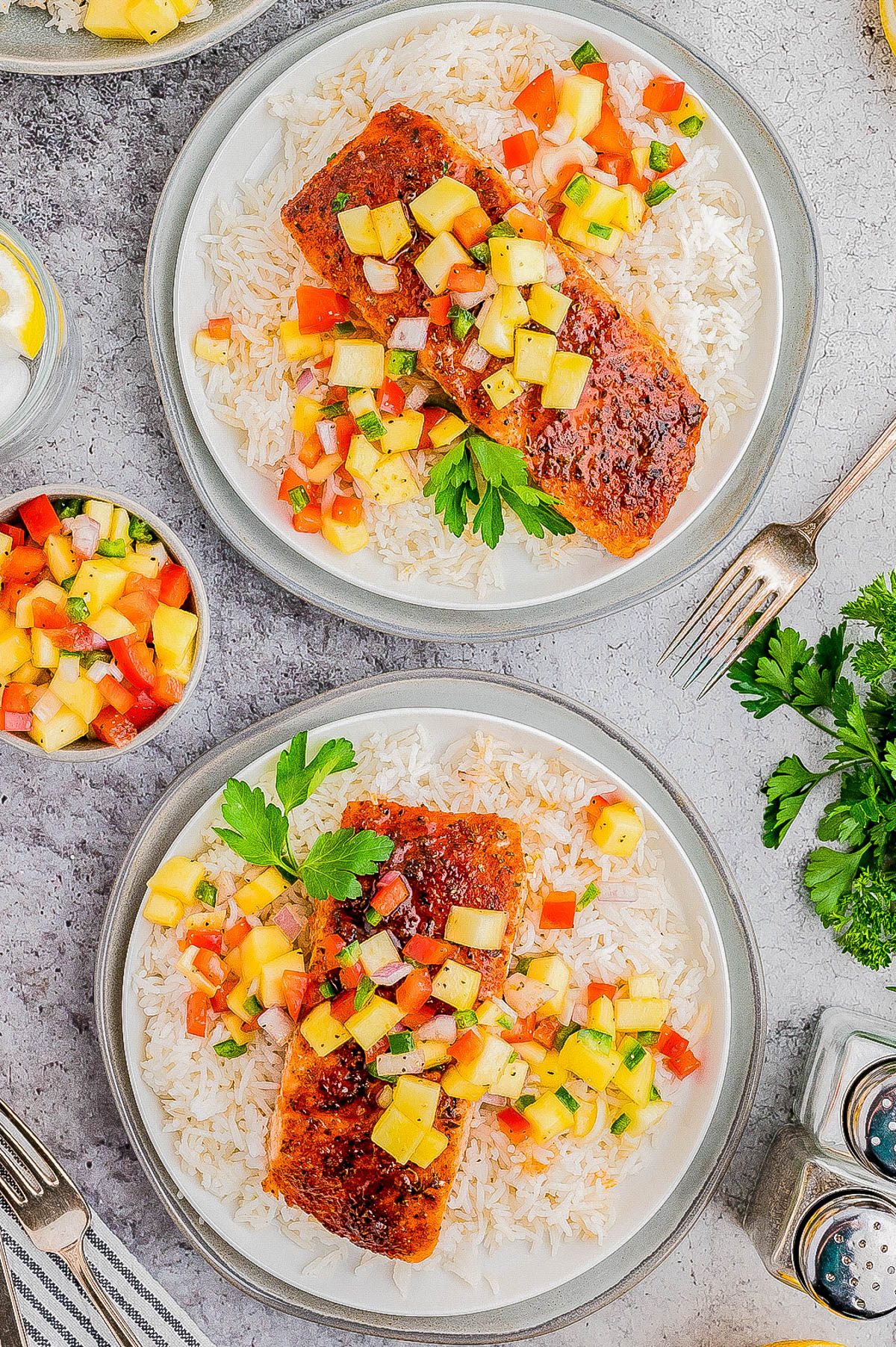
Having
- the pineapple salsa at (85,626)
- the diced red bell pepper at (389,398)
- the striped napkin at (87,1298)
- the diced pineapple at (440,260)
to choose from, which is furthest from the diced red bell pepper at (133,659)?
the striped napkin at (87,1298)

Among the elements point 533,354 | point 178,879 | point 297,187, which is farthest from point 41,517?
point 533,354

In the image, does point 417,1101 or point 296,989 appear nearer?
point 417,1101

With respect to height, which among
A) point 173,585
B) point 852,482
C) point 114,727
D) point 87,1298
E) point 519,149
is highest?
point 519,149

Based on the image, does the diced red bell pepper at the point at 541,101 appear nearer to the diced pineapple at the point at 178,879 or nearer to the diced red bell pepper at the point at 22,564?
the diced red bell pepper at the point at 22,564

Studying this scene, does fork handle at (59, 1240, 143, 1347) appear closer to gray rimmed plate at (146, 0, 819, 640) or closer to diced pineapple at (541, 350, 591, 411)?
gray rimmed plate at (146, 0, 819, 640)

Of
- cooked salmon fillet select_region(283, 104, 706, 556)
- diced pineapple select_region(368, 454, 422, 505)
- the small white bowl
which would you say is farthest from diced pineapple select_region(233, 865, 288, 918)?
cooked salmon fillet select_region(283, 104, 706, 556)

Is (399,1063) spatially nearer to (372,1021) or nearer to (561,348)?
(372,1021)
